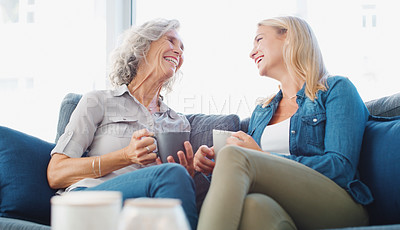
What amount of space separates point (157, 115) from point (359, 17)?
1.61 m

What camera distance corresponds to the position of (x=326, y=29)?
8.59ft

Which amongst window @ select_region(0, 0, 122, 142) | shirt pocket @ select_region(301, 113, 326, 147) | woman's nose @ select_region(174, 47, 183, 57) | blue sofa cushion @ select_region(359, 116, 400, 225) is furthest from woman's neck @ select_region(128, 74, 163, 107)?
blue sofa cushion @ select_region(359, 116, 400, 225)

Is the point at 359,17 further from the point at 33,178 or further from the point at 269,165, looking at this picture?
the point at 33,178

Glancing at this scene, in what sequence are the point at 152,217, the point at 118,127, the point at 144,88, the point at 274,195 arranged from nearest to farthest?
the point at 152,217 < the point at 274,195 < the point at 118,127 < the point at 144,88

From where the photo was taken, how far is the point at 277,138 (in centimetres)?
170

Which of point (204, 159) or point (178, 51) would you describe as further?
point (178, 51)

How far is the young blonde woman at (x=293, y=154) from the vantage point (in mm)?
1078

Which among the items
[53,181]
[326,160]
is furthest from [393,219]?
[53,181]

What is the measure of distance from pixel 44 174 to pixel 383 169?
4.36 ft

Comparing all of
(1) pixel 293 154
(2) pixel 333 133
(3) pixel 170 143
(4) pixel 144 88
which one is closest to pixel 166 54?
(4) pixel 144 88

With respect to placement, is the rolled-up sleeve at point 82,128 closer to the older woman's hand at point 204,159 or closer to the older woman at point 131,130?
the older woman at point 131,130

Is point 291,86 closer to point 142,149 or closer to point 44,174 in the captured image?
point 142,149

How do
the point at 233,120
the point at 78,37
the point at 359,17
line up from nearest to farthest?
the point at 233,120 → the point at 359,17 → the point at 78,37

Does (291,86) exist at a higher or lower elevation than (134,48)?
lower
